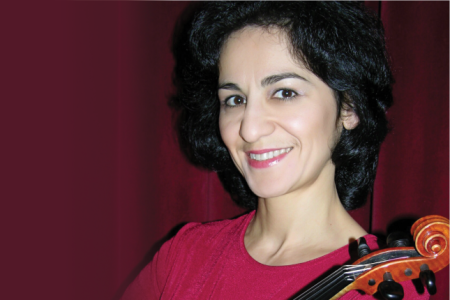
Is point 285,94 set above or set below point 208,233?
above

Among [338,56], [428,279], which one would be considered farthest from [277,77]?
[428,279]

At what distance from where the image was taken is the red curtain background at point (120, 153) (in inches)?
40.1

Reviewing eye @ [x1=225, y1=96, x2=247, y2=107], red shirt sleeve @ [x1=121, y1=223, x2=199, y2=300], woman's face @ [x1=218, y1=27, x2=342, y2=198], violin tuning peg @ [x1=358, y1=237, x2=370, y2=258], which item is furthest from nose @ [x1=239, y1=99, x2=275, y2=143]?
red shirt sleeve @ [x1=121, y1=223, x2=199, y2=300]

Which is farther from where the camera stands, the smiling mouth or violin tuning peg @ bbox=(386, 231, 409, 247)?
the smiling mouth

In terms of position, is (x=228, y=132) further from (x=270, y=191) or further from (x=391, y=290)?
(x=391, y=290)

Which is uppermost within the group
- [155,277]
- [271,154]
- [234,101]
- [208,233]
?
[234,101]

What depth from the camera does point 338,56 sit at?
90cm

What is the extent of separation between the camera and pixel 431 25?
3.22ft

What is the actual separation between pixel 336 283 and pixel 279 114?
1.20 ft

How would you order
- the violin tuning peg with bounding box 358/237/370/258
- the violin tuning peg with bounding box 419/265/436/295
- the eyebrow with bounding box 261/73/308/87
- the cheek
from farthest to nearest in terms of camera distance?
the cheek
the eyebrow with bounding box 261/73/308/87
the violin tuning peg with bounding box 358/237/370/258
the violin tuning peg with bounding box 419/265/436/295

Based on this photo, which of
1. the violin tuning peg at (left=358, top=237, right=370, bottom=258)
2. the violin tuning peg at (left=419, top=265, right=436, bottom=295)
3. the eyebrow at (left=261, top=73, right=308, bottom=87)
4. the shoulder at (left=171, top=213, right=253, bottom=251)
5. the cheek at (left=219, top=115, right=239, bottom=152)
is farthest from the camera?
the shoulder at (left=171, top=213, right=253, bottom=251)

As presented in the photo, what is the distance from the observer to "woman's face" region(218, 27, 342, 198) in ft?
2.89

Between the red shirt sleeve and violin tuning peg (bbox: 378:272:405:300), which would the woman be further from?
violin tuning peg (bbox: 378:272:405:300)

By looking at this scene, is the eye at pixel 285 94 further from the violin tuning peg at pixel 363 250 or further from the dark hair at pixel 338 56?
the violin tuning peg at pixel 363 250
